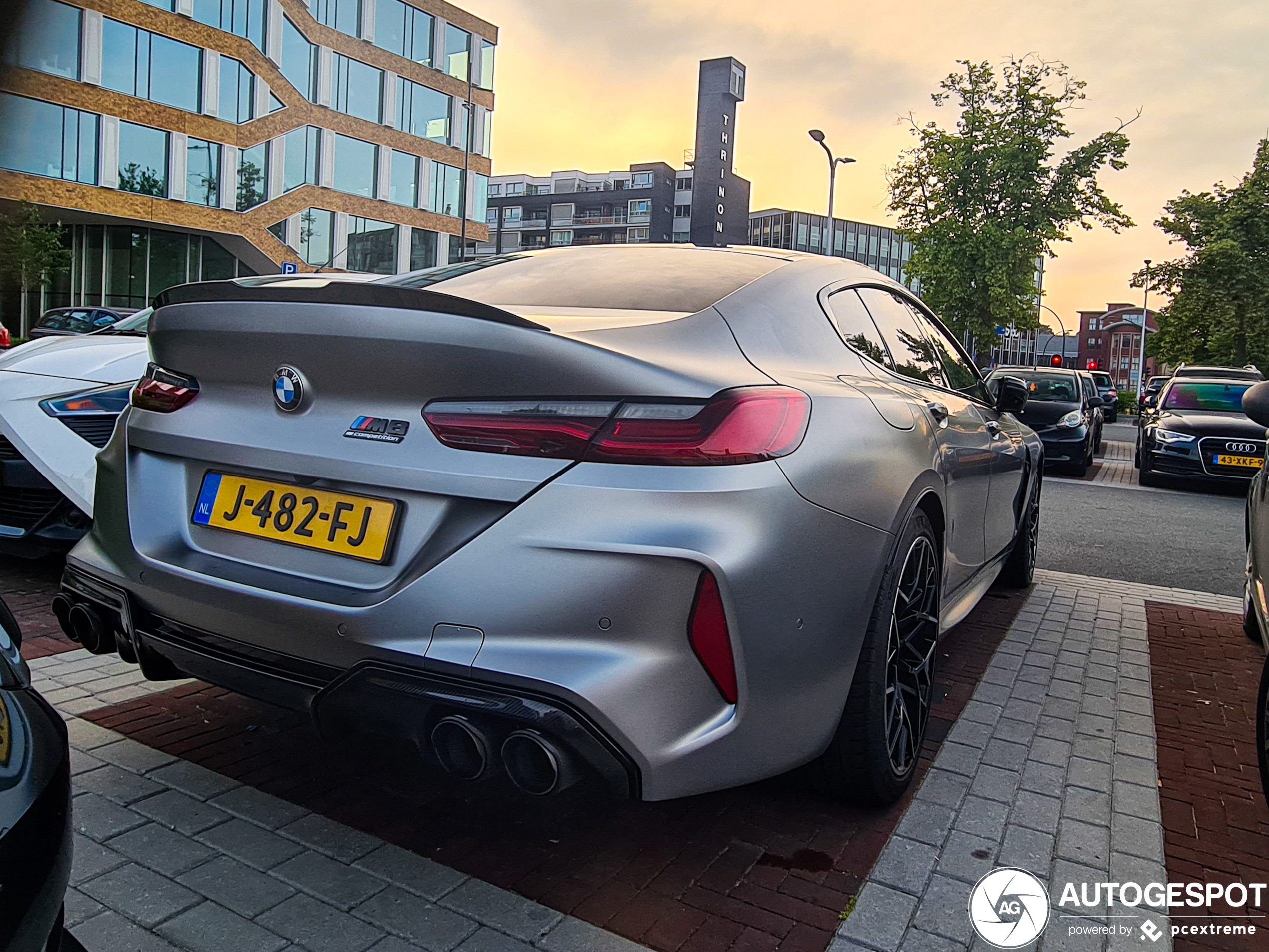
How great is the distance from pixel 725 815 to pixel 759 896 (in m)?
0.43

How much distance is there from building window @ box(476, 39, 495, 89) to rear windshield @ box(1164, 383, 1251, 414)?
4026cm

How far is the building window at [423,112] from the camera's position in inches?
1757

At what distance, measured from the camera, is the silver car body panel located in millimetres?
2061

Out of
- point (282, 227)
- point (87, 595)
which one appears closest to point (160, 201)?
point (282, 227)

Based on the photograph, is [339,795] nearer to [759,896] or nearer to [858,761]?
[759,896]

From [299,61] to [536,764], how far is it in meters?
42.8

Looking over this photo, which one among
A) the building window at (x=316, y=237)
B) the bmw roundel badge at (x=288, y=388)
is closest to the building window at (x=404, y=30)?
the building window at (x=316, y=237)

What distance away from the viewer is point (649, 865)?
8.44 feet

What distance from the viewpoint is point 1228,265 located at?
3584 centimetres

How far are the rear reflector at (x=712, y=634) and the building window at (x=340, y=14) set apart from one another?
142 feet

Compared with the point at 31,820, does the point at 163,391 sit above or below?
above

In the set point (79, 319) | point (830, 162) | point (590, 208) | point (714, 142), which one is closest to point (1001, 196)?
point (830, 162)

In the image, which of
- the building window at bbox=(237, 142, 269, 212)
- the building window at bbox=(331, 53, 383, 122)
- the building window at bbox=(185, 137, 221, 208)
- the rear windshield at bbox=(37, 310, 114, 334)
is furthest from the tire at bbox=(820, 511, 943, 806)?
the building window at bbox=(331, 53, 383, 122)

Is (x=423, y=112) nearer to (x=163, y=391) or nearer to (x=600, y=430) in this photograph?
(x=163, y=391)
